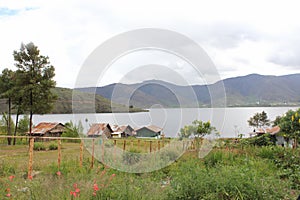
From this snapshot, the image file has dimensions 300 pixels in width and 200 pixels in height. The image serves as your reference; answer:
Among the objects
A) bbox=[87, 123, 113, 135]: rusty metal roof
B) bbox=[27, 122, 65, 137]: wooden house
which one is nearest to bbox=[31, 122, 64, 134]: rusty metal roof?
bbox=[27, 122, 65, 137]: wooden house

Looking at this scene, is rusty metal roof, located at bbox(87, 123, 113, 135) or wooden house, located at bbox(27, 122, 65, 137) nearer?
rusty metal roof, located at bbox(87, 123, 113, 135)

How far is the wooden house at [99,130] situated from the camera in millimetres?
6963

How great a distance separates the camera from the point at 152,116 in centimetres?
607

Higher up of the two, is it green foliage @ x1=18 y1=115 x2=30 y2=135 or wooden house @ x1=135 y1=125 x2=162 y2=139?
wooden house @ x1=135 y1=125 x2=162 y2=139

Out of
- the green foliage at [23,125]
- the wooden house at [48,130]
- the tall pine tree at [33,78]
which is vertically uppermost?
the tall pine tree at [33,78]

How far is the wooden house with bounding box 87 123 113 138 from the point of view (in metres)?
6.96

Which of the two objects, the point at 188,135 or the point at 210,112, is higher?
the point at 210,112

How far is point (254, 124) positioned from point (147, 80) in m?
63.1

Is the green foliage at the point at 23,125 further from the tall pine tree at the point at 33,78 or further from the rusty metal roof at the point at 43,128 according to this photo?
the tall pine tree at the point at 33,78

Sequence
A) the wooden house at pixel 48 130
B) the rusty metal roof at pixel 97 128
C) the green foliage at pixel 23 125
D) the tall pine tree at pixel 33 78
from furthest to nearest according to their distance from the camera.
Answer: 1. the wooden house at pixel 48 130
2. the green foliage at pixel 23 125
3. the tall pine tree at pixel 33 78
4. the rusty metal roof at pixel 97 128

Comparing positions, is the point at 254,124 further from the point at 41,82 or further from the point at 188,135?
the point at 188,135

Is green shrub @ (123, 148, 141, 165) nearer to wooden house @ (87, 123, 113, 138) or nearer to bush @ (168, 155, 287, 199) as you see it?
wooden house @ (87, 123, 113, 138)

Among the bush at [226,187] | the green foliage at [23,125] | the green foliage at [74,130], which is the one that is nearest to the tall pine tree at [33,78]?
the green foliage at [74,130]

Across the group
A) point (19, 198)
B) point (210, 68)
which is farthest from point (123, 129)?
point (19, 198)
